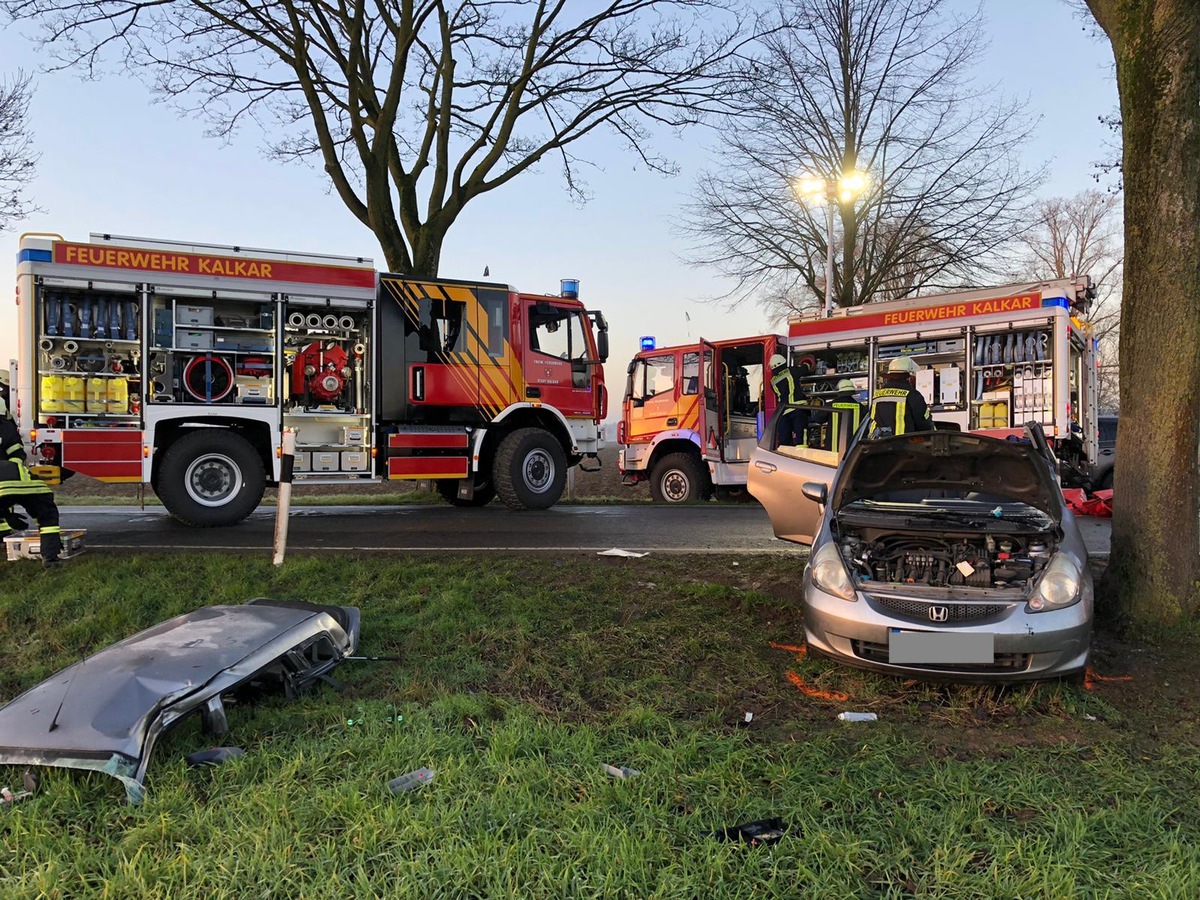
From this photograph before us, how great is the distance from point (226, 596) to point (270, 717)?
2307 mm

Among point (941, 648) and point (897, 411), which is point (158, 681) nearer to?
point (941, 648)

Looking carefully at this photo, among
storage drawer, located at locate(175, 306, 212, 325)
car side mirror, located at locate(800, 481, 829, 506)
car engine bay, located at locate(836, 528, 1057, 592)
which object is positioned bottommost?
car engine bay, located at locate(836, 528, 1057, 592)

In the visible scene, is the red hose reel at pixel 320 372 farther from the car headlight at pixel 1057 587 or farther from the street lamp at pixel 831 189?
the street lamp at pixel 831 189

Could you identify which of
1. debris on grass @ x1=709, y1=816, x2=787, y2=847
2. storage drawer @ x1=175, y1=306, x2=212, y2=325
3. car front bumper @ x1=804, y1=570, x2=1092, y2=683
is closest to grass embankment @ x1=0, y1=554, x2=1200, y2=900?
debris on grass @ x1=709, y1=816, x2=787, y2=847

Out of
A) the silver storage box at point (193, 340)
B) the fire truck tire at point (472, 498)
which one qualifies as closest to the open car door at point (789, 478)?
the fire truck tire at point (472, 498)

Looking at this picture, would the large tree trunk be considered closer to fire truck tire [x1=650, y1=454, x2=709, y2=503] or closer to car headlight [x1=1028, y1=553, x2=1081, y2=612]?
car headlight [x1=1028, y1=553, x2=1081, y2=612]

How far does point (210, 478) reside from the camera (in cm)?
892

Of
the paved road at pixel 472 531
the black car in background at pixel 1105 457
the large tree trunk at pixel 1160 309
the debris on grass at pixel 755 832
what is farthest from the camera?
the black car in background at pixel 1105 457

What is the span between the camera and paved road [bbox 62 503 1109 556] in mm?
7688

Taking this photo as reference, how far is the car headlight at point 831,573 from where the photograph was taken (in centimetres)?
398

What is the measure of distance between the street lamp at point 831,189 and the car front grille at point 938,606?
58.9 feet

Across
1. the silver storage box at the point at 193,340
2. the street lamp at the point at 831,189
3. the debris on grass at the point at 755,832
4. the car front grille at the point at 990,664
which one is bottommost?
the debris on grass at the point at 755,832

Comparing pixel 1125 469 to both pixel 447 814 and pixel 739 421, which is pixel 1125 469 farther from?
pixel 739 421

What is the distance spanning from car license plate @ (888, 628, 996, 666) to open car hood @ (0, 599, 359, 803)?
2.75m
